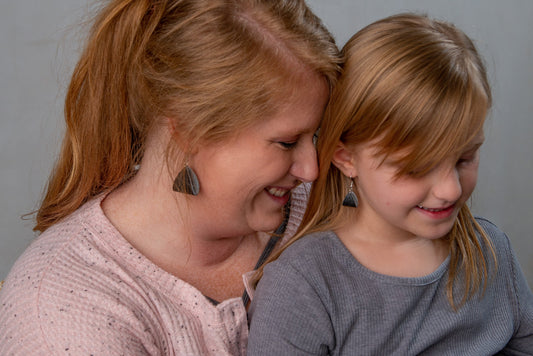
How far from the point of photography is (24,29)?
7.00 feet

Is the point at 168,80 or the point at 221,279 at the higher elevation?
the point at 168,80

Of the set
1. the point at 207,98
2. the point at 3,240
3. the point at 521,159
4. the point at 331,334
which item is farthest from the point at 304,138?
the point at 521,159

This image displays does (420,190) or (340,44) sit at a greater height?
(420,190)

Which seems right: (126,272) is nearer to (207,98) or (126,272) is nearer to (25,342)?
(25,342)

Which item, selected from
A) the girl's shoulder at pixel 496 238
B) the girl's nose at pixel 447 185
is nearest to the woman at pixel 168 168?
the girl's nose at pixel 447 185

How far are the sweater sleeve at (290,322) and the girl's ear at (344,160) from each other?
0.70ft

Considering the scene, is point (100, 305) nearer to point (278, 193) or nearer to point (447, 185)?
point (278, 193)

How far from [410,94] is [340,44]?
1.26m

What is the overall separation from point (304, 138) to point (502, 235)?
20.0 inches

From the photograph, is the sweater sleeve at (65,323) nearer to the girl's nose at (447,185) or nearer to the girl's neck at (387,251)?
the girl's neck at (387,251)

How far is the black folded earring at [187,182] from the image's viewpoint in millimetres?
1404

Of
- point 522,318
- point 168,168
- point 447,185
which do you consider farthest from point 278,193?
point 522,318

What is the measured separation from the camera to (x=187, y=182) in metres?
1.41

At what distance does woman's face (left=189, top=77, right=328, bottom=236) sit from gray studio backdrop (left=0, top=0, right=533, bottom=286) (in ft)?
1.47
